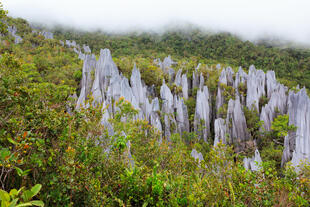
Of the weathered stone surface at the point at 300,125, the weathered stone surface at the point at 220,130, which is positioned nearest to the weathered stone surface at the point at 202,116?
the weathered stone surface at the point at 220,130

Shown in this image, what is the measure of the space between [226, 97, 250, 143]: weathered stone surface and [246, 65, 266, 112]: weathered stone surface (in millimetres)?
3957

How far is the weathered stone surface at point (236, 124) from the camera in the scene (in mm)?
20656

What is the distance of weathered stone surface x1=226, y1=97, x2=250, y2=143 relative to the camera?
2066 cm

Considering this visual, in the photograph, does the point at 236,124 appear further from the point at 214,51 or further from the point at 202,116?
the point at 214,51

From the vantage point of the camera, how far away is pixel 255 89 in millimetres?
24875

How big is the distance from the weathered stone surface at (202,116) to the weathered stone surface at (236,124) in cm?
267

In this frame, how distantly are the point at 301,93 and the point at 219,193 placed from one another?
24009mm

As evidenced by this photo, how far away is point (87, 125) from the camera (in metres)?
3.47

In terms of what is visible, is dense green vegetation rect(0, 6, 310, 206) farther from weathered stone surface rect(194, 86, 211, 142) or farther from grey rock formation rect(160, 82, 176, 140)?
weathered stone surface rect(194, 86, 211, 142)

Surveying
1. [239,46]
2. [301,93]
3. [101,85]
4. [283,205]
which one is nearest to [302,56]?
[239,46]

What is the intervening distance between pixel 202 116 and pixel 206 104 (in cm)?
206

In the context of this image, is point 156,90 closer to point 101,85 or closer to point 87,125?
point 101,85

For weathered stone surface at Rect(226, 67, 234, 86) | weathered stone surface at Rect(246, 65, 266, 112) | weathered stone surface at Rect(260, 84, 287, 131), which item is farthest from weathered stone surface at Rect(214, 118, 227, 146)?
weathered stone surface at Rect(226, 67, 234, 86)

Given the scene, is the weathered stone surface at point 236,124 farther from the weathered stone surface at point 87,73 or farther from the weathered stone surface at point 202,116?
the weathered stone surface at point 87,73
